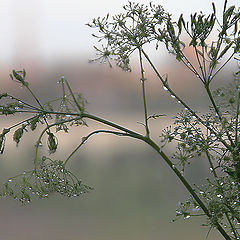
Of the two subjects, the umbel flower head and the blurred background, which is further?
the blurred background

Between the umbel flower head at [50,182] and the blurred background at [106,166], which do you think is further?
the blurred background at [106,166]

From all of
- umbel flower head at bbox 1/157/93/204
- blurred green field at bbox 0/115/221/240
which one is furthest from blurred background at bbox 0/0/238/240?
umbel flower head at bbox 1/157/93/204

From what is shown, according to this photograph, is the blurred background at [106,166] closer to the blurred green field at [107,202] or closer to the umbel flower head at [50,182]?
the blurred green field at [107,202]

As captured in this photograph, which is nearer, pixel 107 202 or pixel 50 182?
pixel 50 182

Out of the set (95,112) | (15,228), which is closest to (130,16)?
(95,112)

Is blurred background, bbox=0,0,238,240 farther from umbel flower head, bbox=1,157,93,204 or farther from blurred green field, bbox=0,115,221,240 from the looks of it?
umbel flower head, bbox=1,157,93,204

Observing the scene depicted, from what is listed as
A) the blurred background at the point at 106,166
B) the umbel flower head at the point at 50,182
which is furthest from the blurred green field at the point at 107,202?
the umbel flower head at the point at 50,182

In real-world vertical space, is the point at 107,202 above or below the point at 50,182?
above

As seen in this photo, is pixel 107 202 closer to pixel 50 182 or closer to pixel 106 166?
pixel 106 166

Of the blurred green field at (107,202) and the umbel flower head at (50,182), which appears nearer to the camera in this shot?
the umbel flower head at (50,182)

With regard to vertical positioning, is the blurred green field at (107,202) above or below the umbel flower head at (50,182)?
above

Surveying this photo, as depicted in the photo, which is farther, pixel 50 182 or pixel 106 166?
pixel 106 166

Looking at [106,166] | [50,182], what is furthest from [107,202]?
[50,182]

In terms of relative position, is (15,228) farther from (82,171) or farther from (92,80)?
(92,80)
